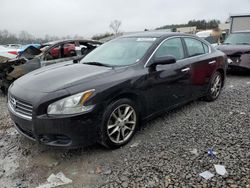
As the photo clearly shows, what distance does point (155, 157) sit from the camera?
317 cm

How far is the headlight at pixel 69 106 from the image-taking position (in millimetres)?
2871

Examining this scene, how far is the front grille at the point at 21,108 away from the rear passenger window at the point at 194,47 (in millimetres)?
3014

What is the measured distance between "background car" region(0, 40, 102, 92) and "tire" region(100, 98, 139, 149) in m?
2.52

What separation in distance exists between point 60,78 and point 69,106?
62 cm

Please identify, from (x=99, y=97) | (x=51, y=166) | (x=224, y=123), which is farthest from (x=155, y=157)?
(x=224, y=123)

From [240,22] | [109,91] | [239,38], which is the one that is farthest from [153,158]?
[240,22]

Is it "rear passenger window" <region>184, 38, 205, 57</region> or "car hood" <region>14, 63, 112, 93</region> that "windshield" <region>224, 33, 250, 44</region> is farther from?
"car hood" <region>14, 63, 112, 93</region>

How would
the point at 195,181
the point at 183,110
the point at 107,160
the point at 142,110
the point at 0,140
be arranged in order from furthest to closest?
the point at 183,110 < the point at 0,140 < the point at 142,110 < the point at 107,160 < the point at 195,181

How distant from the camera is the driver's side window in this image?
3999 millimetres

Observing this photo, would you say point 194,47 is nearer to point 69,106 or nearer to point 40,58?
point 69,106

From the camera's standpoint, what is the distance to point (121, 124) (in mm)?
3383

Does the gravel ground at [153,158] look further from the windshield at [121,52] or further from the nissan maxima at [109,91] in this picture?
the windshield at [121,52]

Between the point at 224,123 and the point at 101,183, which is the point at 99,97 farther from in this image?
the point at 224,123

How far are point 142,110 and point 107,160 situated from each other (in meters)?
0.92
